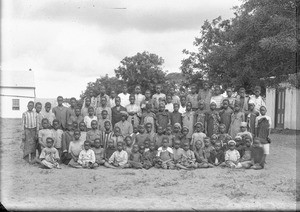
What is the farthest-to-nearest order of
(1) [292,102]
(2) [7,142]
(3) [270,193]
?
(1) [292,102] < (2) [7,142] < (3) [270,193]

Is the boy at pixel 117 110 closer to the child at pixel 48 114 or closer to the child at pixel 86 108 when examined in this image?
the child at pixel 86 108

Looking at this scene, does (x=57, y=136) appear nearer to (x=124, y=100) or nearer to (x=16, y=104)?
(x=124, y=100)

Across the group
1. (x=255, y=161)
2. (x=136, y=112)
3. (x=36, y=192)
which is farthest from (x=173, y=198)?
(x=136, y=112)

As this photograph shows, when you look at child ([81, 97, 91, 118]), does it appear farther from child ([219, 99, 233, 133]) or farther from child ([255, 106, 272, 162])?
child ([255, 106, 272, 162])

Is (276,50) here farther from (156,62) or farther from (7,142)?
(156,62)

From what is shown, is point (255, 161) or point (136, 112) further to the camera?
point (136, 112)

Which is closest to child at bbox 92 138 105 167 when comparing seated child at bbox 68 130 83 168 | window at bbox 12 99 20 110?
seated child at bbox 68 130 83 168

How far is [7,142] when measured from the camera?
13.1 m

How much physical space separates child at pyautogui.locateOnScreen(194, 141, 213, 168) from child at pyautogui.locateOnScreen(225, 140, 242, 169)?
15.1 inches

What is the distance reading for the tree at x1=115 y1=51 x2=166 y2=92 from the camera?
40.6 m

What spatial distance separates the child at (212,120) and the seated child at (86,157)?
2.85m

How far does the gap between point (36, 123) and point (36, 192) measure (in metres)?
3.51

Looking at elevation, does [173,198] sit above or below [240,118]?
below

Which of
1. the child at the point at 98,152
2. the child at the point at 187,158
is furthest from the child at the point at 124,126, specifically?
the child at the point at 187,158
